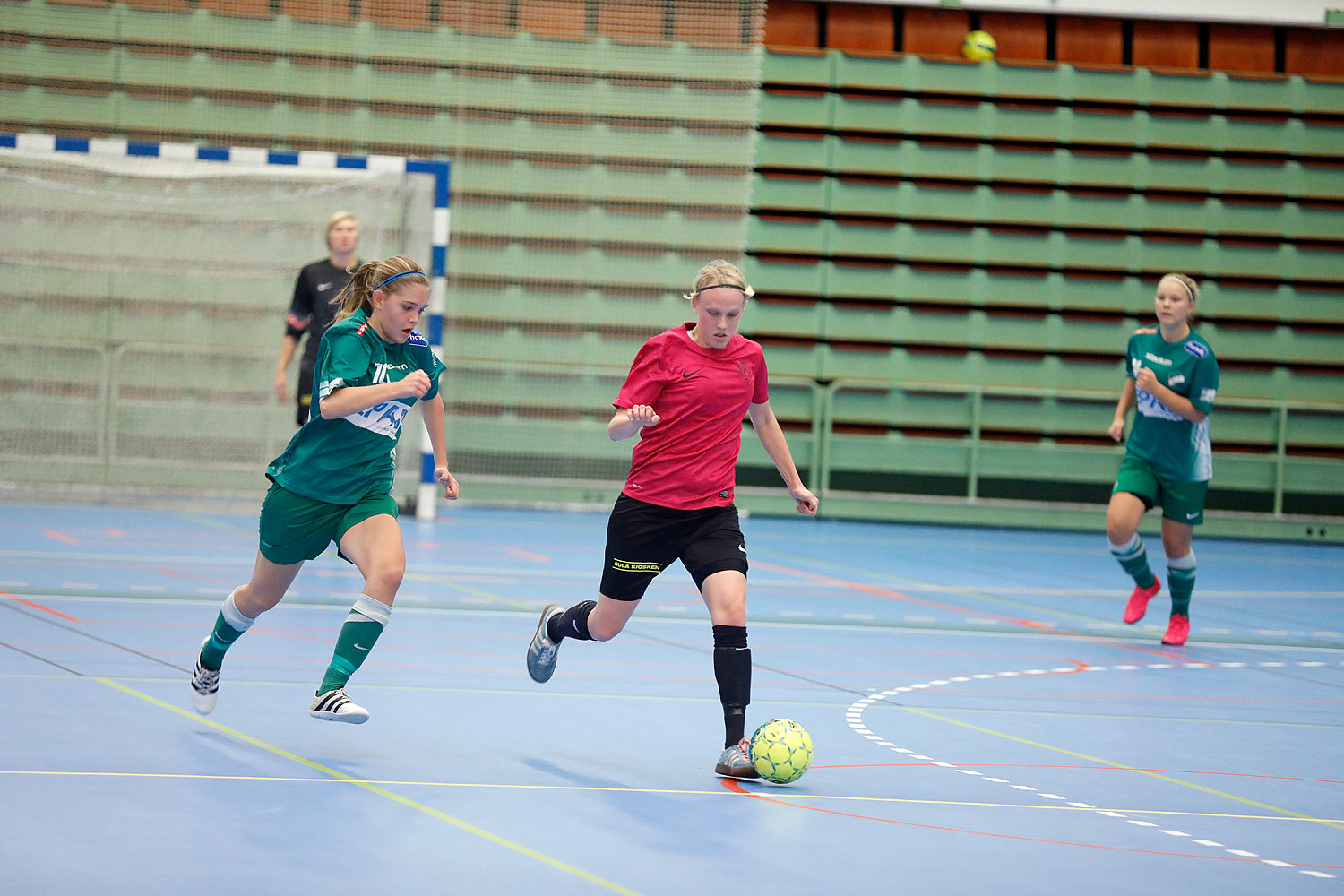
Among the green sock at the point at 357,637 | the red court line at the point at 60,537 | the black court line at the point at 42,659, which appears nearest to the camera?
the green sock at the point at 357,637

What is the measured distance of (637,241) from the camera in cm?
1373

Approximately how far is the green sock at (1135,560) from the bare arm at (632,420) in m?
4.22

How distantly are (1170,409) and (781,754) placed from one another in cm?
Answer: 423

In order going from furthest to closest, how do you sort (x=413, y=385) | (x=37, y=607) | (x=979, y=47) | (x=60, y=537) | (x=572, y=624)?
(x=979, y=47)
(x=60, y=537)
(x=37, y=607)
(x=572, y=624)
(x=413, y=385)

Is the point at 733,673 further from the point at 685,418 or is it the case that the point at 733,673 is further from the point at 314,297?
the point at 314,297

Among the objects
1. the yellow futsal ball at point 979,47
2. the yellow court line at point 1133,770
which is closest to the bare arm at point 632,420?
the yellow court line at point 1133,770

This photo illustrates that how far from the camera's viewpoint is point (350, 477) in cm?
484

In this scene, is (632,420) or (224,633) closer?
(632,420)

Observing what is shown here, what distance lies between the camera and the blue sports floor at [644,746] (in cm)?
362

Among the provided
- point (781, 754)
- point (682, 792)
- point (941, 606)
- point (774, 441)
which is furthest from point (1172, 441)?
point (682, 792)

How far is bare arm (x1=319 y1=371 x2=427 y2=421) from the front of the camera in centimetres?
456

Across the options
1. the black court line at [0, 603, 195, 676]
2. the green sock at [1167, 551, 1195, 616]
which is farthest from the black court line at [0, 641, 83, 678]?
the green sock at [1167, 551, 1195, 616]

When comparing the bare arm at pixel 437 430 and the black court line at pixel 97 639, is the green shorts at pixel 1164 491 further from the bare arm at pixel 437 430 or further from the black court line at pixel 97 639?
the black court line at pixel 97 639

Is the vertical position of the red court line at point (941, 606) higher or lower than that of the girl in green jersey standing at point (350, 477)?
lower
